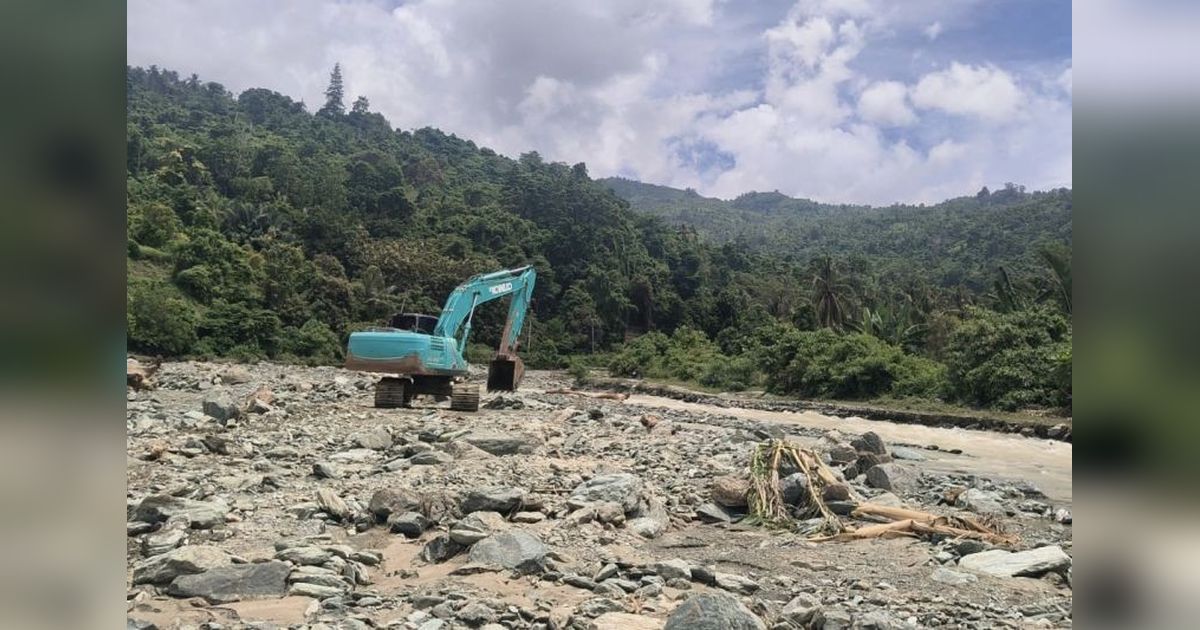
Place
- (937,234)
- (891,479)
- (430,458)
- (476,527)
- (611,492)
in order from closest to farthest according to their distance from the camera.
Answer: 1. (476,527)
2. (611,492)
3. (430,458)
4. (891,479)
5. (937,234)

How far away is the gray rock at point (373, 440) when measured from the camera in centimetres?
1173

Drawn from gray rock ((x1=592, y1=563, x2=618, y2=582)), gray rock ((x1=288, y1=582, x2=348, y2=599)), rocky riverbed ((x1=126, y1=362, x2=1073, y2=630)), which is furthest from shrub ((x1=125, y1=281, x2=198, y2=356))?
gray rock ((x1=592, y1=563, x2=618, y2=582))

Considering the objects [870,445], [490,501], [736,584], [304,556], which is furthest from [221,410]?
[870,445]

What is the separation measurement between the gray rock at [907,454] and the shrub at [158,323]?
33.2 meters

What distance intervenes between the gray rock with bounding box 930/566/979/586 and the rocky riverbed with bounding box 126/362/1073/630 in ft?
0.08

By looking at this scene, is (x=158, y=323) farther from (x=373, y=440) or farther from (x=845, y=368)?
(x=845, y=368)

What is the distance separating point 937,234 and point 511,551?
91.9m

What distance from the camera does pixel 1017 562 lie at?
6559 millimetres

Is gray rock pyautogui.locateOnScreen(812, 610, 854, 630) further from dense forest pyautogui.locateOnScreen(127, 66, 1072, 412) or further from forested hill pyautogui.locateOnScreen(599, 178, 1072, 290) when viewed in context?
forested hill pyautogui.locateOnScreen(599, 178, 1072, 290)

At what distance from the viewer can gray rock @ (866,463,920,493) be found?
1053cm

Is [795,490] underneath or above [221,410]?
underneath

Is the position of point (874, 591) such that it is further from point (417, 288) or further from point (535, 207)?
point (535, 207)

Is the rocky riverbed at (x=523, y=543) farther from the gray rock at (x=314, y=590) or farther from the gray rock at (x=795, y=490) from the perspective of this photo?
the gray rock at (x=795, y=490)
